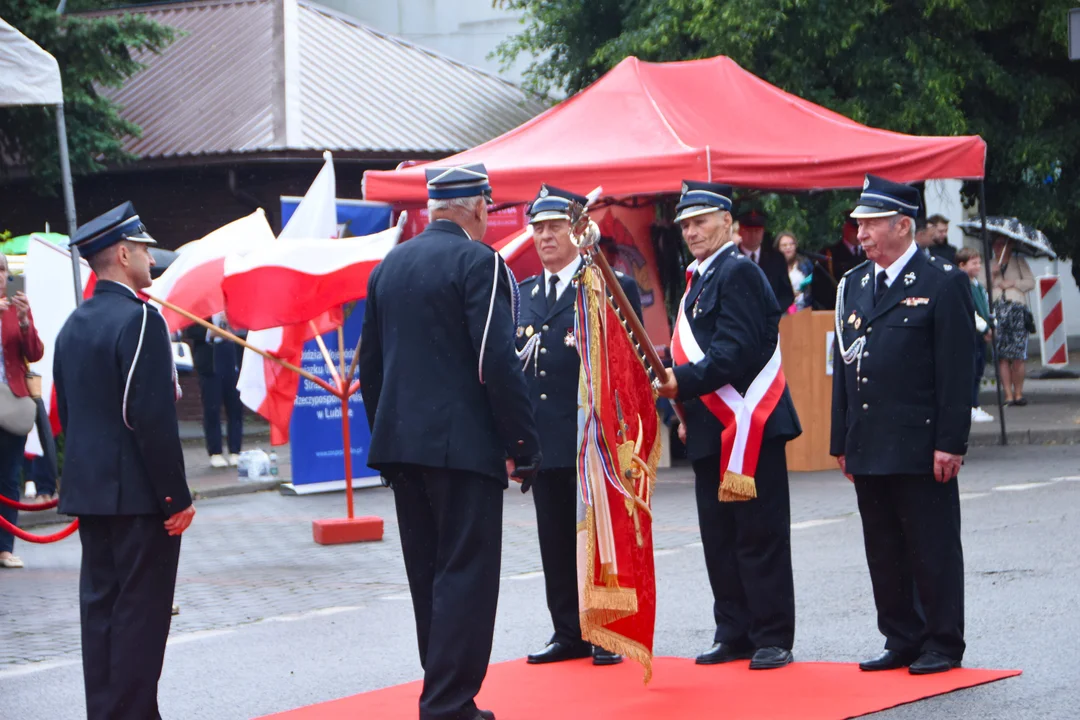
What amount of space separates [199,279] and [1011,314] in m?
10.4

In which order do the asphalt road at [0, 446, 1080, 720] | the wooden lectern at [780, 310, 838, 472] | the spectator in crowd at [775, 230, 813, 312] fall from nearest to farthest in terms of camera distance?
the asphalt road at [0, 446, 1080, 720] → the wooden lectern at [780, 310, 838, 472] → the spectator in crowd at [775, 230, 813, 312]

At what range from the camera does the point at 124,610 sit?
5.77 meters

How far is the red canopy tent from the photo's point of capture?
13219 mm

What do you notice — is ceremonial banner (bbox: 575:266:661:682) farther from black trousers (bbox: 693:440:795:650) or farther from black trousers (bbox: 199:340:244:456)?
black trousers (bbox: 199:340:244:456)

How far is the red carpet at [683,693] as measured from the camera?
6.12m

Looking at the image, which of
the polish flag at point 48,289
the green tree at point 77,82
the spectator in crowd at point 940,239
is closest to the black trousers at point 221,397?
the polish flag at point 48,289

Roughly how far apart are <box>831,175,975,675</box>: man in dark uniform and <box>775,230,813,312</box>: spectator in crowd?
27.1 ft

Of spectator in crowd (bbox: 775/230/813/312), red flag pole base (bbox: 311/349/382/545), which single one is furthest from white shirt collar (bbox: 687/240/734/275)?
spectator in crowd (bbox: 775/230/813/312)

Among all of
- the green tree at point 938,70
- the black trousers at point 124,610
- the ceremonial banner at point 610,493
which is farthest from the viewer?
the green tree at point 938,70

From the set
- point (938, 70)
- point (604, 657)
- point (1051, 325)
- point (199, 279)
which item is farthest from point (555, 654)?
point (1051, 325)

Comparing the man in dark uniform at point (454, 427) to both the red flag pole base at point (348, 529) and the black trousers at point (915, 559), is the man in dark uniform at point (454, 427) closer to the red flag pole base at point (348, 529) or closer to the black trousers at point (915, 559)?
the black trousers at point (915, 559)

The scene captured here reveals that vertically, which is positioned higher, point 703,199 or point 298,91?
point 298,91

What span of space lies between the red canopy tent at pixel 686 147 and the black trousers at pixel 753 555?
631 cm

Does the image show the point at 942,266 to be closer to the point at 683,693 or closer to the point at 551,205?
the point at 551,205
